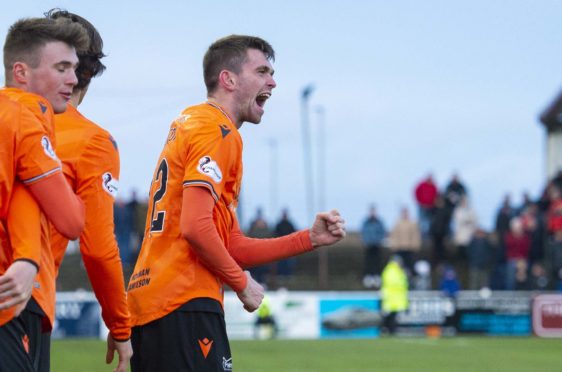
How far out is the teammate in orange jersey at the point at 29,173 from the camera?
3816 mm

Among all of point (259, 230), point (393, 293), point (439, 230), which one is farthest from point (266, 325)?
point (439, 230)

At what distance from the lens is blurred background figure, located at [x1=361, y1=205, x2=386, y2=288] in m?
30.8

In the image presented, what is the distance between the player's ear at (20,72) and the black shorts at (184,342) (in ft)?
4.64

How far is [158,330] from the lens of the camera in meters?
5.07

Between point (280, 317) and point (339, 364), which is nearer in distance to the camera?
point (339, 364)

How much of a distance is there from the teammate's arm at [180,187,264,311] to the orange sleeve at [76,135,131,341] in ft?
1.31

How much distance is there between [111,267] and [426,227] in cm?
2762

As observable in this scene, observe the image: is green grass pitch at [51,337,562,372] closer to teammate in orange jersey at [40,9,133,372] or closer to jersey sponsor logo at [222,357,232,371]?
jersey sponsor logo at [222,357,232,371]

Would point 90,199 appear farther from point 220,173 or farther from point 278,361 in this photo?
point 278,361

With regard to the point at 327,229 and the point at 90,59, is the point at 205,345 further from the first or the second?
the point at 90,59

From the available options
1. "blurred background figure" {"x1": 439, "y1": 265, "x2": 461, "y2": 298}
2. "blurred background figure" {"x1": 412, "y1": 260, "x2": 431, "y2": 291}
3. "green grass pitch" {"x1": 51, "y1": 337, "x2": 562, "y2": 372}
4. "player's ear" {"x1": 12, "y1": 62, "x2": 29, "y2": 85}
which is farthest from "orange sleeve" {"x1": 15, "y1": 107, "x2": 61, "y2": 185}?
"blurred background figure" {"x1": 412, "y1": 260, "x2": 431, "y2": 291}

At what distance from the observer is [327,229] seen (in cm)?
526

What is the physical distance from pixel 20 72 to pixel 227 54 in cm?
157

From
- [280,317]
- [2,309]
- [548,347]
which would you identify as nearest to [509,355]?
[548,347]
